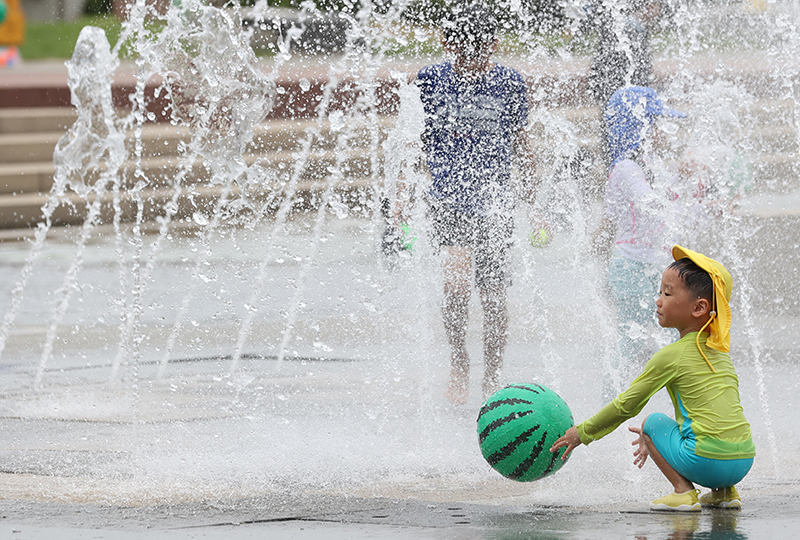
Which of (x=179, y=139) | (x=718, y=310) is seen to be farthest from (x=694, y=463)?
(x=179, y=139)

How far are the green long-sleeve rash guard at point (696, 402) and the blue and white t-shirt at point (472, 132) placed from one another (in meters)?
1.90

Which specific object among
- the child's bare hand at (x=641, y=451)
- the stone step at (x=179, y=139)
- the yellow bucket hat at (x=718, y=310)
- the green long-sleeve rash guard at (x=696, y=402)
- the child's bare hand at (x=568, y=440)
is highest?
the yellow bucket hat at (x=718, y=310)

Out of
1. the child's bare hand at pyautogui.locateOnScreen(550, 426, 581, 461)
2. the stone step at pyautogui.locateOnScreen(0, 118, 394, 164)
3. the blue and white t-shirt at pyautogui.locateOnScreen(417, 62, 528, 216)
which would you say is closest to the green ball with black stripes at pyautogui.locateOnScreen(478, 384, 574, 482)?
the child's bare hand at pyautogui.locateOnScreen(550, 426, 581, 461)

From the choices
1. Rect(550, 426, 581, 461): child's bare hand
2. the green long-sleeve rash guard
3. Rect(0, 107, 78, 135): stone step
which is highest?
the green long-sleeve rash guard

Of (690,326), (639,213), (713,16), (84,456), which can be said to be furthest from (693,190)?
(713,16)

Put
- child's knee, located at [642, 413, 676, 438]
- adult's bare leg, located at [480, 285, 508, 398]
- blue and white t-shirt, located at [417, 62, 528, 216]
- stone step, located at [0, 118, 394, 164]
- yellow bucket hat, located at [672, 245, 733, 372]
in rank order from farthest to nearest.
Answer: stone step, located at [0, 118, 394, 164], adult's bare leg, located at [480, 285, 508, 398], blue and white t-shirt, located at [417, 62, 528, 216], child's knee, located at [642, 413, 676, 438], yellow bucket hat, located at [672, 245, 733, 372]

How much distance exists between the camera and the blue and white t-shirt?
18.3ft

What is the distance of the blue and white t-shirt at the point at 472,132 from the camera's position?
557 centimetres

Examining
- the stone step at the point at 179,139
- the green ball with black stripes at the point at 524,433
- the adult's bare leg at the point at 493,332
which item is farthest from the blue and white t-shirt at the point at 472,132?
the stone step at the point at 179,139

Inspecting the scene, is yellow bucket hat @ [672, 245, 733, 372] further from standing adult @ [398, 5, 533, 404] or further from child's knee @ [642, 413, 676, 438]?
standing adult @ [398, 5, 533, 404]

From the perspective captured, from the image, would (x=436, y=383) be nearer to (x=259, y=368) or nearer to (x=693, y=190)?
(x=259, y=368)

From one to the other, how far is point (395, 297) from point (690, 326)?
4860 mm

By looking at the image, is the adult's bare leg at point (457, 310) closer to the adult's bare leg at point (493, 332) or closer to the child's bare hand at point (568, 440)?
the adult's bare leg at point (493, 332)

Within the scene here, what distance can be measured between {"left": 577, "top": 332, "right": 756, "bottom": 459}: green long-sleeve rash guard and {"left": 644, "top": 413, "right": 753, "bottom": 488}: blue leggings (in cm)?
2
